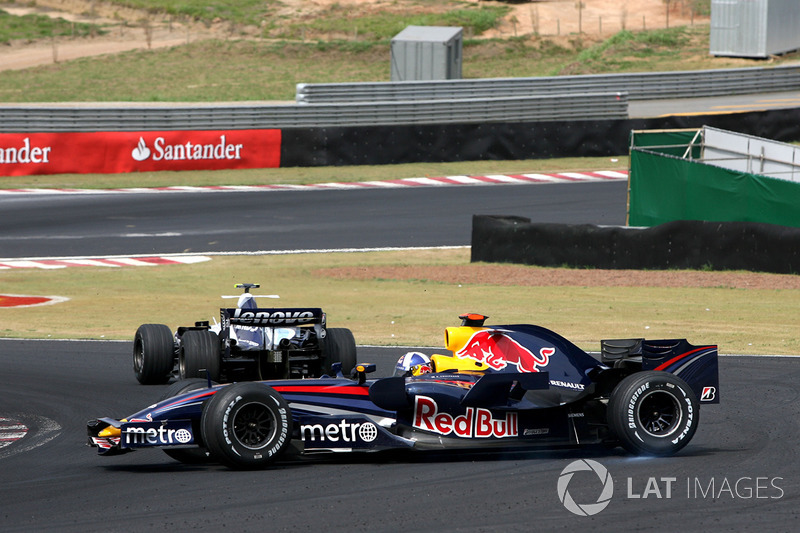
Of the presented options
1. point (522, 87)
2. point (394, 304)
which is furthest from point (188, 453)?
point (522, 87)

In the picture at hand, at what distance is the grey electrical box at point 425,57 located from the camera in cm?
4659

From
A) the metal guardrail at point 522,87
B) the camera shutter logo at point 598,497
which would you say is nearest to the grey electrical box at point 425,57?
the metal guardrail at point 522,87

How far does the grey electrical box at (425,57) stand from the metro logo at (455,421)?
1497 inches

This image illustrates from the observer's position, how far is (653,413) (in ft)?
31.6

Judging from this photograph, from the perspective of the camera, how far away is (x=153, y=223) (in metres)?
27.7

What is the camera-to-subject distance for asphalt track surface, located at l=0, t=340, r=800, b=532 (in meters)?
7.75

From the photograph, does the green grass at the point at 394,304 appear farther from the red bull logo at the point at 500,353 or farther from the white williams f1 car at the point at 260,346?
the red bull logo at the point at 500,353

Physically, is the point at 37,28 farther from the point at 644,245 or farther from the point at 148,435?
the point at 148,435

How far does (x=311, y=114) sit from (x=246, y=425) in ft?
83.8

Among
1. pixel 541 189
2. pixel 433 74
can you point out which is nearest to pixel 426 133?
pixel 541 189

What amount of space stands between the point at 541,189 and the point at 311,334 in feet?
60.9

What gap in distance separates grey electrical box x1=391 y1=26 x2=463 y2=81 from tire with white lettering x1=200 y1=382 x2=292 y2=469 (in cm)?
3844

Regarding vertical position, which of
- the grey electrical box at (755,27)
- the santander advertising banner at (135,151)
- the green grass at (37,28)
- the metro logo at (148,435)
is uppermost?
the green grass at (37,28)

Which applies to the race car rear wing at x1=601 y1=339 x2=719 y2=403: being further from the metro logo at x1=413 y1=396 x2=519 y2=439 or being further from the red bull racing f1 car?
the metro logo at x1=413 y1=396 x2=519 y2=439
